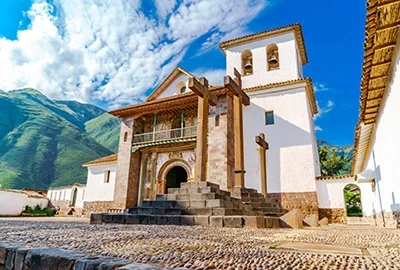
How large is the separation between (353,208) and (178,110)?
68.8 ft

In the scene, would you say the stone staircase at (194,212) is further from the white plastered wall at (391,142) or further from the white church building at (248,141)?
the white plastered wall at (391,142)

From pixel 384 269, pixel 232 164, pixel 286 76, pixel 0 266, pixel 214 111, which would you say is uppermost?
pixel 286 76

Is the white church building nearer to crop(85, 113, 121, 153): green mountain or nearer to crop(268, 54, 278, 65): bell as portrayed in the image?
crop(268, 54, 278, 65): bell

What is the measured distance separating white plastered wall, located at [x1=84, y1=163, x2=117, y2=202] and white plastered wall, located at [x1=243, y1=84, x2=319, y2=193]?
28.7ft

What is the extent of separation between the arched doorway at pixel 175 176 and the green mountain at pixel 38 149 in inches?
1410

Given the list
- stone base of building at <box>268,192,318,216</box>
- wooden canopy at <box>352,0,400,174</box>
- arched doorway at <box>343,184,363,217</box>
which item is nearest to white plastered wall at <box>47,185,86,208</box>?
stone base of building at <box>268,192,318,216</box>

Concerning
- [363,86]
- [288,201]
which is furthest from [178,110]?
[363,86]

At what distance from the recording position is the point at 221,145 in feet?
41.3

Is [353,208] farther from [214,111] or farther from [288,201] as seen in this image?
[214,111]

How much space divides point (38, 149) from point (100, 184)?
45866mm

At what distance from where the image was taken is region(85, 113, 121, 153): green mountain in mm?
82875

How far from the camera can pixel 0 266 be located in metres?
1.87

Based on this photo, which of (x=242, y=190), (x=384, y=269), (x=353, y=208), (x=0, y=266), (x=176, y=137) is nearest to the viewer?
(x=384, y=269)

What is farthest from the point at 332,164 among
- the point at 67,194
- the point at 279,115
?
the point at 67,194
